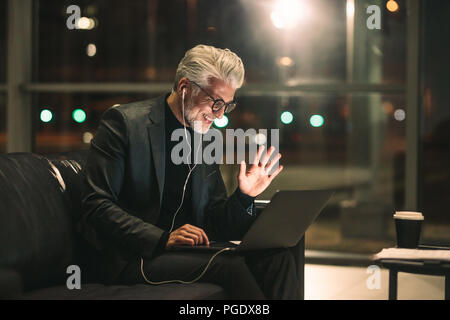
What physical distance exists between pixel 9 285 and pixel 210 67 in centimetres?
104

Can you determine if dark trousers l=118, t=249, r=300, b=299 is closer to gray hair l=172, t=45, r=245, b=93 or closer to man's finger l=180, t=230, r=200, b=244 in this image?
man's finger l=180, t=230, r=200, b=244

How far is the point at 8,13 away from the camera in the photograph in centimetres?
546

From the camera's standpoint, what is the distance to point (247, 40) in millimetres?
5480

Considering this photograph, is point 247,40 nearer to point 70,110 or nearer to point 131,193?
point 70,110

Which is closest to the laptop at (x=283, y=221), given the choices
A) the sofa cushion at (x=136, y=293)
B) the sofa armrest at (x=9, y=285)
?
the sofa cushion at (x=136, y=293)

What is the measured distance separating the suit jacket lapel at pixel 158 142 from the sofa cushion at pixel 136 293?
1.11ft

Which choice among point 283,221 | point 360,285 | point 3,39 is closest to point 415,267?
point 283,221

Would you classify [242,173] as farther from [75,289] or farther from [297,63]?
[297,63]

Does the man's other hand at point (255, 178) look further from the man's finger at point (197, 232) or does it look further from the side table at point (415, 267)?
the side table at point (415, 267)

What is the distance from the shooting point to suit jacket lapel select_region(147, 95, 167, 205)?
7.76 feet

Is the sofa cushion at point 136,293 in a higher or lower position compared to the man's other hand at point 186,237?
lower

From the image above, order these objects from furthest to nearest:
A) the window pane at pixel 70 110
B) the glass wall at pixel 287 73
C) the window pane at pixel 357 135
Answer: the window pane at pixel 70 110 → the window pane at pixel 357 135 → the glass wall at pixel 287 73

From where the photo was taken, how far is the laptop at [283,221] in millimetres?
2048
